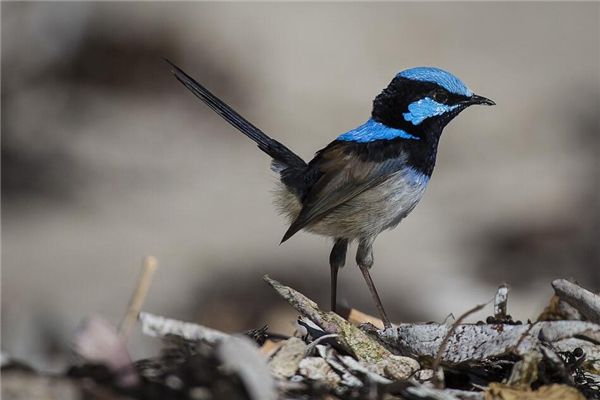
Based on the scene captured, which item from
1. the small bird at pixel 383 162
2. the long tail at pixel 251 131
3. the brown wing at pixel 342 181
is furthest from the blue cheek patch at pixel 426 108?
the long tail at pixel 251 131

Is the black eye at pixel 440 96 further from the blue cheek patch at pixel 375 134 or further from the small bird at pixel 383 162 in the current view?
the blue cheek patch at pixel 375 134

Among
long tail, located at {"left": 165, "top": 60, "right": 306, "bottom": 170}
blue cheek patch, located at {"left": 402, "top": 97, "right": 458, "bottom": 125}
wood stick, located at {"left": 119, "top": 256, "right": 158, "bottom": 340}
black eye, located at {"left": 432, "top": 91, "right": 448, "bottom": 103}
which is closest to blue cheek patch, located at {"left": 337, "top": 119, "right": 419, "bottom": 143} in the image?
blue cheek patch, located at {"left": 402, "top": 97, "right": 458, "bottom": 125}

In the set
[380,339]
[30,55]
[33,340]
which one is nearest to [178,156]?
[30,55]

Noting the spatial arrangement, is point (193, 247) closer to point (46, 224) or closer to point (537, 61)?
point (46, 224)

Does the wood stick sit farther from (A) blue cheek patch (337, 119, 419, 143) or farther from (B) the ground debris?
(A) blue cheek patch (337, 119, 419, 143)

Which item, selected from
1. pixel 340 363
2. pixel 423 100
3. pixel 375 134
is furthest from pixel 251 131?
pixel 340 363

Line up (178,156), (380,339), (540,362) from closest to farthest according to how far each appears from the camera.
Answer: (540,362)
(380,339)
(178,156)

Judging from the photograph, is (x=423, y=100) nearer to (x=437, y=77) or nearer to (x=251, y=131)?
(x=437, y=77)
